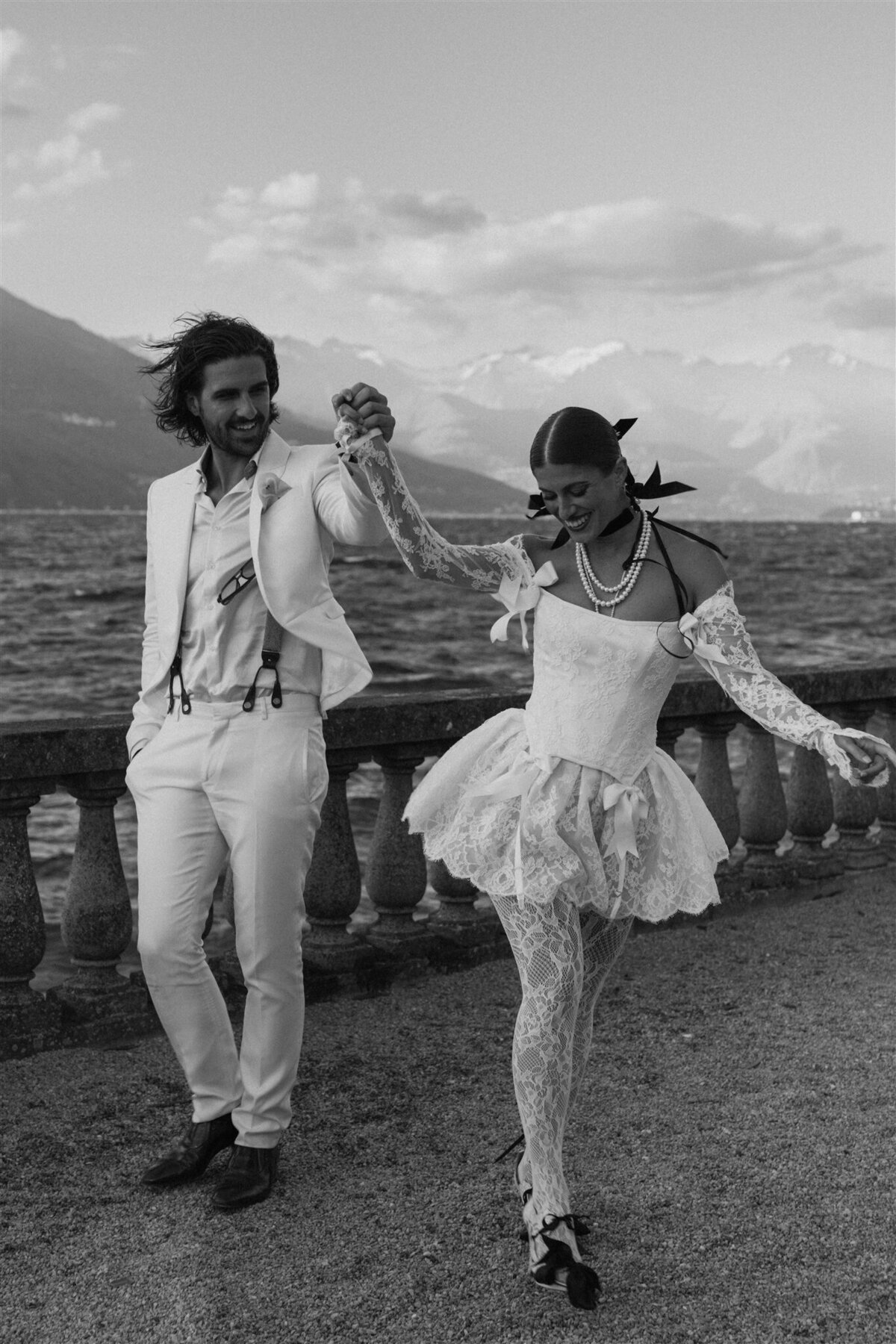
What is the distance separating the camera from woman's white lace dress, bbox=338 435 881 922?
3.64 meters

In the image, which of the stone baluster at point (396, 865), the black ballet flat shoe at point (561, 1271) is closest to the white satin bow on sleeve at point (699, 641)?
the black ballet flat shoe at point (561, 1271)

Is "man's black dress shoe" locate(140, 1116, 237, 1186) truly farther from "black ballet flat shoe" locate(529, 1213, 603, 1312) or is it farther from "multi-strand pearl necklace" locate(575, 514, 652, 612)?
"multi-strand pearl necklace" locate(575, 514, 652, 612)

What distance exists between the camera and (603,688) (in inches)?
148

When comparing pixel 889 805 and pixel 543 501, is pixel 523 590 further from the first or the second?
pixel 889 805

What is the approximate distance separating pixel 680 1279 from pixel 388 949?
243cm

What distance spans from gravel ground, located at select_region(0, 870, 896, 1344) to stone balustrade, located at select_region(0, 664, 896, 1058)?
0.65 feet

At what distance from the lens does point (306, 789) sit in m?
3.93

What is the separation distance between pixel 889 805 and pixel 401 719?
336 cm

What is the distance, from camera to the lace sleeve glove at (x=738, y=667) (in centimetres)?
362

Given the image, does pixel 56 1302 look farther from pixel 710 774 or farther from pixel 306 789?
pixel 710 774

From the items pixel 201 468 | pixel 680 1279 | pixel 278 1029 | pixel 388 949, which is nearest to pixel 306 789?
pixel 278 1029

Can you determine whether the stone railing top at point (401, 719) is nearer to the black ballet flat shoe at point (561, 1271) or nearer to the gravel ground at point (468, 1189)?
the gravel ground at point (468, 1189)

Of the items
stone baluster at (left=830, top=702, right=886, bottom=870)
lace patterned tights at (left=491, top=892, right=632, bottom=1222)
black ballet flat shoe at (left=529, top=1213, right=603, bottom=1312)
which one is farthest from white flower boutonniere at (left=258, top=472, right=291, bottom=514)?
stone baluster at (left=830, top=702, right=886, bottom=870)

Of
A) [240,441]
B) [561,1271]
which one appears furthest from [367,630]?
[561,1271]
